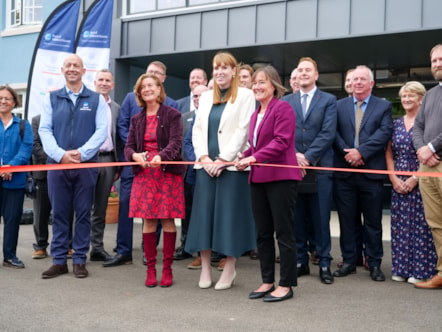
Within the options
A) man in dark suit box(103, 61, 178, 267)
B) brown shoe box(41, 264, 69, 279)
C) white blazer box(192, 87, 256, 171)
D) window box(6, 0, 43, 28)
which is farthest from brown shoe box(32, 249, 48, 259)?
window box(6, 0, 43, 28)

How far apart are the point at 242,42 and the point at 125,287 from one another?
7.81 meters

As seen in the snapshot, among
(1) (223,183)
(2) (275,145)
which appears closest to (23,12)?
(1) (223,183)

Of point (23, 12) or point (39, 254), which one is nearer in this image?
point (39, 254)

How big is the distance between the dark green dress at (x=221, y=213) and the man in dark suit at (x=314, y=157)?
0.74 m

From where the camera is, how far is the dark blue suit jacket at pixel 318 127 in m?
4.93

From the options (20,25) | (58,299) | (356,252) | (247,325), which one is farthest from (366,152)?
(20,25)

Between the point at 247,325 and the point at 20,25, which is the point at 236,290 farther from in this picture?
the point at 20,25

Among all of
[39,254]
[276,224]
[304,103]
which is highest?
[304,103]

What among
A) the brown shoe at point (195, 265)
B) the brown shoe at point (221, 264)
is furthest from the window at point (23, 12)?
the brown shoe at point (221, 264)

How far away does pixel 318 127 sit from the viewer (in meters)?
5.00

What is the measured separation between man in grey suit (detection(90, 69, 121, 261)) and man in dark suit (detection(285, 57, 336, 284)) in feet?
6.84

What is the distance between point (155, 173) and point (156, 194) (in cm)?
19

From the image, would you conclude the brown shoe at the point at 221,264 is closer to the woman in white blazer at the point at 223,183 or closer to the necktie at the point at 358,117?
the woman in white blazer at the point at 223,183

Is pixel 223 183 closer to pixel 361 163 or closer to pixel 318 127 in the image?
pixel 318 127
